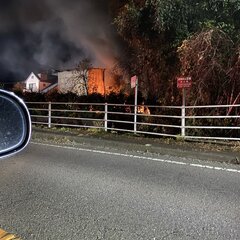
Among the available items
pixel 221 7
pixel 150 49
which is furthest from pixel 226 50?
pixel 150 49

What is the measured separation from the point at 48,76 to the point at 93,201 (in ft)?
204

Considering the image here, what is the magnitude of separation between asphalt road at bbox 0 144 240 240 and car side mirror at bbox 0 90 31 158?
259cm

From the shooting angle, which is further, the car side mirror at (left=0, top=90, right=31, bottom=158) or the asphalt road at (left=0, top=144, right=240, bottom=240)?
the asphalt road at (left=0, top=144, right=240, bottom=240)

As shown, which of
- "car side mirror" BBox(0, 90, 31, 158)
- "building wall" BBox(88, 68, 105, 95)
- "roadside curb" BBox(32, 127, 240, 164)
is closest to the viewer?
"car side mirror" BBox(0, 90, 31, 158)

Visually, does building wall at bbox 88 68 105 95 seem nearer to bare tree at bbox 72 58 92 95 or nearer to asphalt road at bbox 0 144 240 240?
bare tree at bbox 72 58 92 95

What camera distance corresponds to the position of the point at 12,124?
190 centimetres

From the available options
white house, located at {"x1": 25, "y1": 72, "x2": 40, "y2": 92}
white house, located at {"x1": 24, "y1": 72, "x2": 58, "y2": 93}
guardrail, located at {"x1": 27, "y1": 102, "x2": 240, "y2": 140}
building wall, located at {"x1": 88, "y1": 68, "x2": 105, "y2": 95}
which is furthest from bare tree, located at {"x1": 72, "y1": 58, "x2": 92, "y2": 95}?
white house, located at {"x1": 25, "y1": 72, "x2": 40, "y2": 92}

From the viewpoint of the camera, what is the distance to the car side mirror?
177 cm

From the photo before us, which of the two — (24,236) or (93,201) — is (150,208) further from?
(24,236)

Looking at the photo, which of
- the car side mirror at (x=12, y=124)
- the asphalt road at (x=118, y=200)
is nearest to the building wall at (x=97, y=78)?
the asphalt road at (x=118, y=200)

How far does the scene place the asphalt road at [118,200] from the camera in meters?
4.48

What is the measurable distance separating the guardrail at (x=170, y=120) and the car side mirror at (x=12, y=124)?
8.97 metres

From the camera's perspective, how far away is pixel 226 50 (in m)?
11.9

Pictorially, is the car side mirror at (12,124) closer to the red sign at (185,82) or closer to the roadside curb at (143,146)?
the roadside curb at (143,146)
